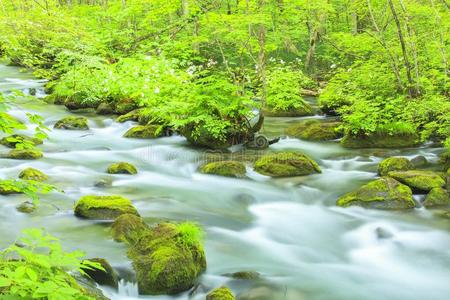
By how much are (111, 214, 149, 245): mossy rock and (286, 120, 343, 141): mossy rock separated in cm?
707

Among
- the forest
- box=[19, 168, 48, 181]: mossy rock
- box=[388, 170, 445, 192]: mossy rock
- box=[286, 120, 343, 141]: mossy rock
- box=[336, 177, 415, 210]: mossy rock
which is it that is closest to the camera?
the forest

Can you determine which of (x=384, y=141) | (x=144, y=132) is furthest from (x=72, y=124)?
(x=384, y=141)

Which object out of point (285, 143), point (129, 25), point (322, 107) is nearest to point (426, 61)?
point (322, 107)

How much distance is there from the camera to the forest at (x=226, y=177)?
5.00 meters

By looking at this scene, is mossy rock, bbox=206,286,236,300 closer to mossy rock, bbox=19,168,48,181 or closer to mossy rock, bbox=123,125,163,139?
mossy rock, bbox=19,168,48,181

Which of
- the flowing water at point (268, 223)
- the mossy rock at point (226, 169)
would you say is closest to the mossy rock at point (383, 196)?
the flowing water at point (268, 223)

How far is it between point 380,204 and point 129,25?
702 inches

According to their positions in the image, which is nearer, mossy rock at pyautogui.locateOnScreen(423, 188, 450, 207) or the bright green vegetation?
the bright green vegetation

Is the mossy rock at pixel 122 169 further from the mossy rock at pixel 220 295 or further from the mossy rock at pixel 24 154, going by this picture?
the mossy rock at pixel 220 295

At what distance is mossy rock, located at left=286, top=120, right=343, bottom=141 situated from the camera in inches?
480

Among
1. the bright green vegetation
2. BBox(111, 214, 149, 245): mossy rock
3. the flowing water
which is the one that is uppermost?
the bright green vegetation

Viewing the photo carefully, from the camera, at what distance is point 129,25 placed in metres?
22.6

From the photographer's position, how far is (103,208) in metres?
6.54

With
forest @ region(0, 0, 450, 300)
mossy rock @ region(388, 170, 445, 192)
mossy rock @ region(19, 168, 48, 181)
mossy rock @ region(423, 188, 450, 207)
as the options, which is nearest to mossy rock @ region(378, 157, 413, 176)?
forest @ region(0, 0, 450, 300)
